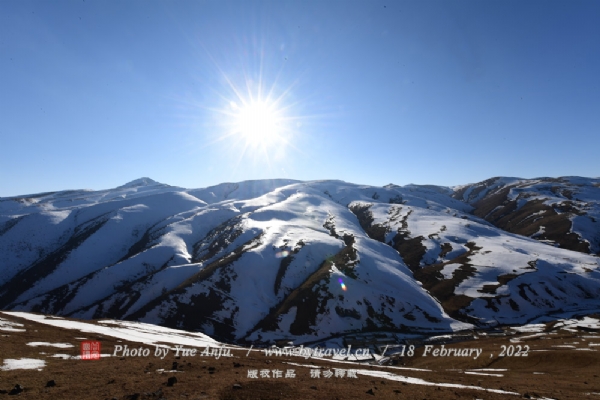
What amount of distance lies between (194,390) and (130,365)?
975 cm

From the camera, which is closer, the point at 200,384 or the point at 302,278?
the point at 200,384

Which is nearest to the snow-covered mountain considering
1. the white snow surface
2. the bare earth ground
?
the bare earth ground

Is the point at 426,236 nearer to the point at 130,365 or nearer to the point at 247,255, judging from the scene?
the point at 247,255

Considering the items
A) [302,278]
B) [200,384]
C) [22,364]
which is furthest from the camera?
[302,278]

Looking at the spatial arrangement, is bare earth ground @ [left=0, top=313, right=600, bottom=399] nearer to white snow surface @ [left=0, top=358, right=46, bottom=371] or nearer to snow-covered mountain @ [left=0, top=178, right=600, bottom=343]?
white snow surface @ [left=0, top=358, right=46, bottom=371]

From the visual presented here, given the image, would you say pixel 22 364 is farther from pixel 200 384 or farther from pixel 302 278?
pixel 302 278

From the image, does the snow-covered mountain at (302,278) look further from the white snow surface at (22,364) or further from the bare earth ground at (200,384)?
the white snow surface at (22,364)

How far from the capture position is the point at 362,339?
8594cm

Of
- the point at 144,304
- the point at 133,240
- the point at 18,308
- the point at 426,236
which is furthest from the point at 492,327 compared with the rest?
the point at 133,240

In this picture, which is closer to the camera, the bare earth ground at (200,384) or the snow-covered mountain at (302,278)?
the bare earth ground at (200,384)

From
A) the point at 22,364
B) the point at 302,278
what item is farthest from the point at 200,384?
the point at 302,278

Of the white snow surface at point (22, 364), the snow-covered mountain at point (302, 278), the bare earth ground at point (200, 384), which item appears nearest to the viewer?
the bare earth ground at point (200, 384)

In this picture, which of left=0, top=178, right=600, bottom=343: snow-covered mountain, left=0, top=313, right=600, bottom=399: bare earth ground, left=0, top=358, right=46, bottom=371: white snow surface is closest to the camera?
left=0, top=313, right=600, bottom=399: bare earth ground

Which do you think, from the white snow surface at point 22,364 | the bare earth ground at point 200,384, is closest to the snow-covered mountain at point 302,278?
the bare earth ground at point 200,384
